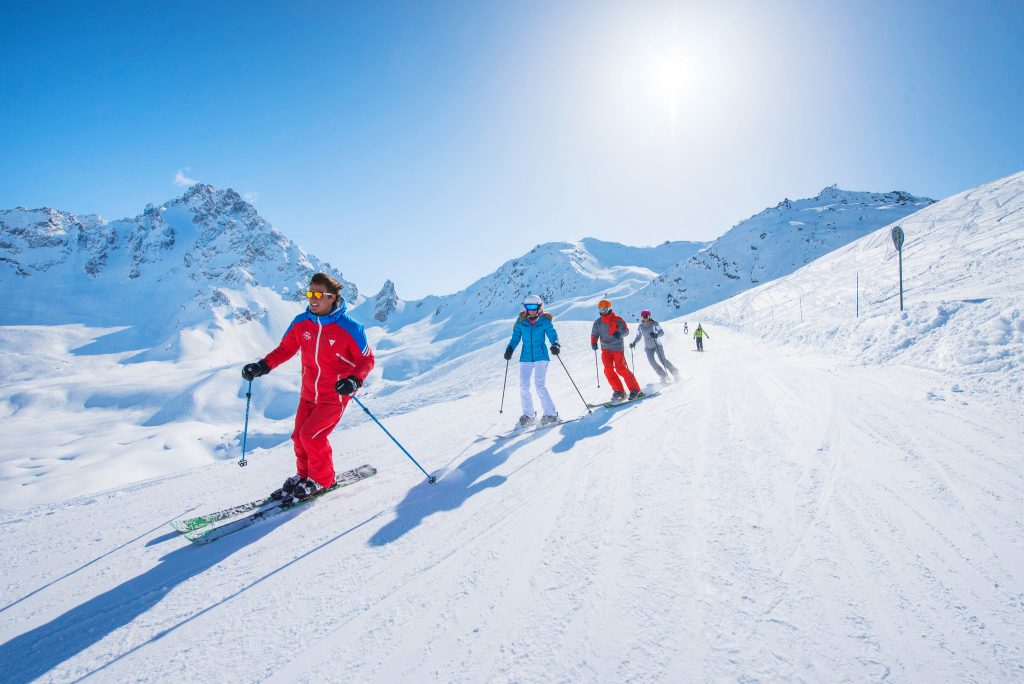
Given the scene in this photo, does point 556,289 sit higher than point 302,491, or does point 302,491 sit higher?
point 556,289

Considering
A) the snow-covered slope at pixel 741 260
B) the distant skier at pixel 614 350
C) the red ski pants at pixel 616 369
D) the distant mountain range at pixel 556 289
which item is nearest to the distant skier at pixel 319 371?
the distant skier at pixel 614 350

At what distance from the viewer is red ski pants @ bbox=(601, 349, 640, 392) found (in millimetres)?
8695

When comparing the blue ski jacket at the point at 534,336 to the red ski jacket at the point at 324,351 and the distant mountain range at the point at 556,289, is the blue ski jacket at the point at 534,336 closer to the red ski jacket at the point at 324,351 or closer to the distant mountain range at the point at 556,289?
the red ski jacket at the point at 324,351

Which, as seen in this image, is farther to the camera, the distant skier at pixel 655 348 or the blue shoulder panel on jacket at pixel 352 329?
the distant skier at pixel 655 348

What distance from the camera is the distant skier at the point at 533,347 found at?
731 centimetres

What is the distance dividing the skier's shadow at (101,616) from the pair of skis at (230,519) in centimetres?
12

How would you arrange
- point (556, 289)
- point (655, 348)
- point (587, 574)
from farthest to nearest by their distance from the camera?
point (556, 289)
point (655, 348)
point (587, 574)

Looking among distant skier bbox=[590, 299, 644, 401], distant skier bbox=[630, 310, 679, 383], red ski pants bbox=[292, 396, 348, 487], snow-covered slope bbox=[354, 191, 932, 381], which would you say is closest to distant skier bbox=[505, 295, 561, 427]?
distant skier bbox=[590, 299, 644, 401]

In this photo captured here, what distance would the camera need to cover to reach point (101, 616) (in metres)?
2.69

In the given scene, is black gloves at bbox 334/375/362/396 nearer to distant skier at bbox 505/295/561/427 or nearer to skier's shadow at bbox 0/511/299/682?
skier's shadow at bbox 0/511/299/682

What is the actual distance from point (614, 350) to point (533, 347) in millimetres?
2249

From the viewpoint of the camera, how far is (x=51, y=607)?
2871 millimetres

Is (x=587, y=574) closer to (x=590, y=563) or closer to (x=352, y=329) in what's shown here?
(x=590, y=563)

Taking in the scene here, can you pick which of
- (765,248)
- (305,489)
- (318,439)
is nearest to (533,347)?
(318,439)
